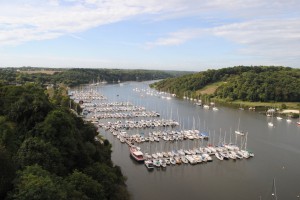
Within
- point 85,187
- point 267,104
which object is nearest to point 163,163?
point 85,187

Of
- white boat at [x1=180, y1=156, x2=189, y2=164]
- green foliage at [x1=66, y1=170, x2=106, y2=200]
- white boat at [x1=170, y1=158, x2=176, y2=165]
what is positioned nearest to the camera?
green foliage at [x1=66, y1=170, x2=106, y2=200]

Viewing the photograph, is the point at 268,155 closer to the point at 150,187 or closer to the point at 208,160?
the point at 208,160

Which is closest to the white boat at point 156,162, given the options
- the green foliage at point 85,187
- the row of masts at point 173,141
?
the row of masts at point 173,141

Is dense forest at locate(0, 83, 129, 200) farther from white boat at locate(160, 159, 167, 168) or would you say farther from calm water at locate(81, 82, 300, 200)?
white boat at locate(160, 159, 167, 168)

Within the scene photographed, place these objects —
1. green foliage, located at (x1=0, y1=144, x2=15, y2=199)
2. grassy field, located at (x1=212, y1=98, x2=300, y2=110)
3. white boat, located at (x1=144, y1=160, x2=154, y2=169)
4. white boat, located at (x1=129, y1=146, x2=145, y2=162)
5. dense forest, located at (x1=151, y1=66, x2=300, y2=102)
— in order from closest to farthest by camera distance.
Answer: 1. green foliage, located at (x1=0, y1=144, x2=15, y2=199)
2. white boat, located at (x1=144, y1=160, x2=154, y2=169)
3. white boat, located at (x1=129, y1=146, x2=145, y2=162)
4. grassy field, located at (x1=212, y1=98, x2=300, y2=110)
5. dense forest, located at (x1=151, y1=66, x2=300, y2=102)

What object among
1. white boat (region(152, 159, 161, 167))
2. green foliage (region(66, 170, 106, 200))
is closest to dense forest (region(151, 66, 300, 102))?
white boat (region(152, 159, 161, 167))

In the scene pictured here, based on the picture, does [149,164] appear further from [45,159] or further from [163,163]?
[45,159]

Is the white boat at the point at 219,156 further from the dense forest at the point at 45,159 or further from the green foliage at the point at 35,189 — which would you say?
the green foliage at the point at 35,189
